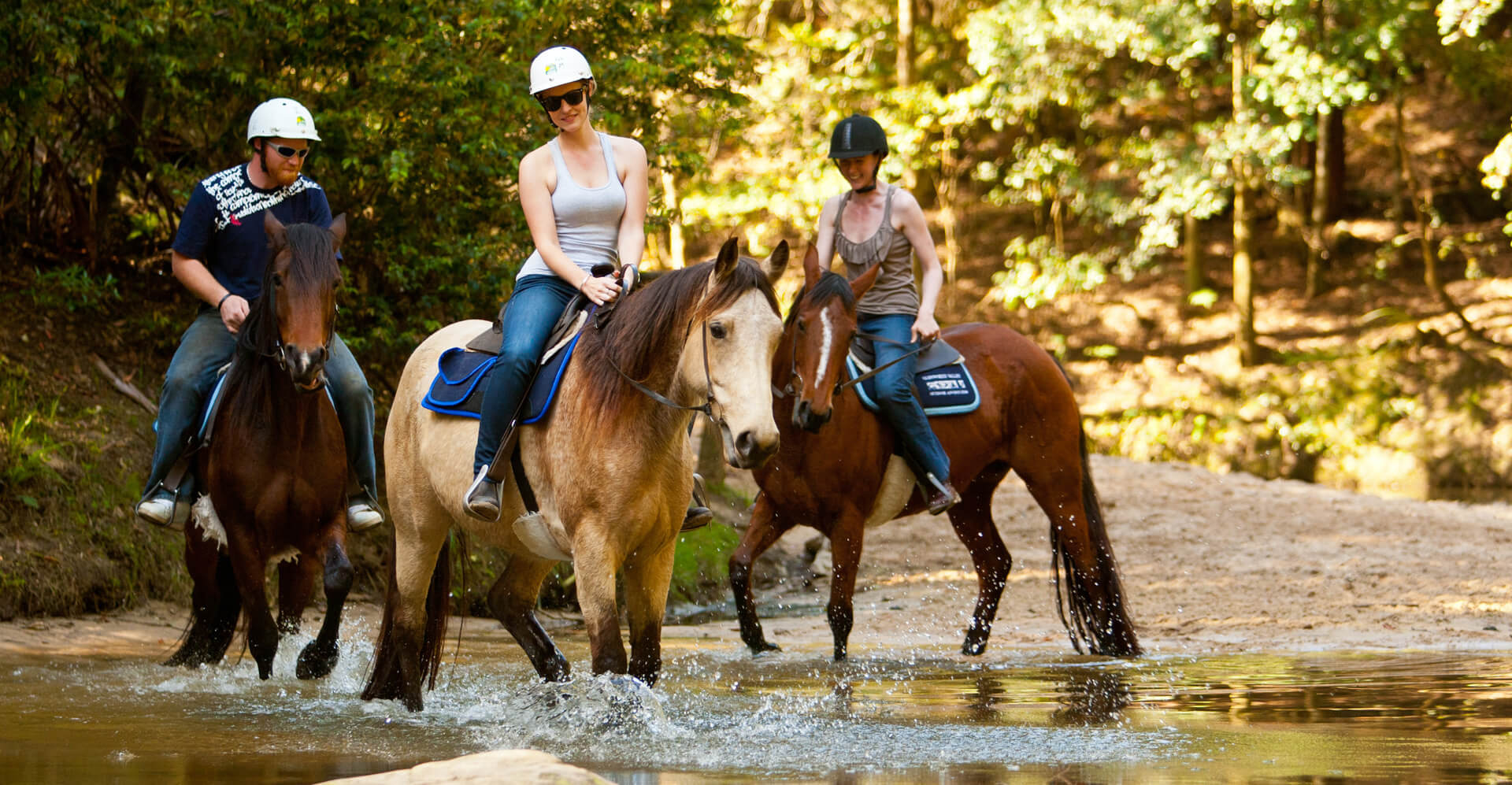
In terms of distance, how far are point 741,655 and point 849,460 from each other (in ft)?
4.20

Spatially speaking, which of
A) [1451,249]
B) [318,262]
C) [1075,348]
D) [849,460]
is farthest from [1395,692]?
[1451,249]

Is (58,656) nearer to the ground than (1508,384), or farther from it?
nearer to the ground

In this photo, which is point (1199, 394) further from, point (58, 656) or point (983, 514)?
point (58, 656)

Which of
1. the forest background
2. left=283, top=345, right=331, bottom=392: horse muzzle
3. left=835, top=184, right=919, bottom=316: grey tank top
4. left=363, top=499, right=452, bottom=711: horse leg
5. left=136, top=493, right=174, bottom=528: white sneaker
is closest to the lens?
left=283, top=345, right=331, bottom=392: horse muzzle

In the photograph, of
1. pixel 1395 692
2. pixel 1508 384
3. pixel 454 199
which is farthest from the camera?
pixel 1508 384

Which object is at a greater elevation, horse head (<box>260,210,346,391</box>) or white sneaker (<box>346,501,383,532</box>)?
horse head (<box>260,210,346,391</box>)

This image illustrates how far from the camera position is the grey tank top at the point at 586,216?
228 inches

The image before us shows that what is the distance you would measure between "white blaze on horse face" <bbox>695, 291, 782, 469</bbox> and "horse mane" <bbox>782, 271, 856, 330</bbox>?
6.72 ft

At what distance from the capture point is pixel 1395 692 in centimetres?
600

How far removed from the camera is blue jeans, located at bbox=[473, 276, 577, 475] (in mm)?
5531

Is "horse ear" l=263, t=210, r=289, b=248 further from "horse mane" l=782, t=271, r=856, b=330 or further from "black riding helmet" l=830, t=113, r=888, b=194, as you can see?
"black riding helmet" l=830, t=113, r=888, b=194

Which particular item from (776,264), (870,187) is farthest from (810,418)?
(870,187)

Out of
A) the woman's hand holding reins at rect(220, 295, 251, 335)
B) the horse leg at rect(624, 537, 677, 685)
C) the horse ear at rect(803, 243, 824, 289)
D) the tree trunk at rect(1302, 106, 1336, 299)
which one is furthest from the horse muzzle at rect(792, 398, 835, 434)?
the tree trunk at rect(1302, 106, 1336, 299)

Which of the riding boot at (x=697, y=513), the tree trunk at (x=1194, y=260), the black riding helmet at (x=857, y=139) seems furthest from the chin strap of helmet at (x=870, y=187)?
the tree trunk at (x=1194, y=260)
